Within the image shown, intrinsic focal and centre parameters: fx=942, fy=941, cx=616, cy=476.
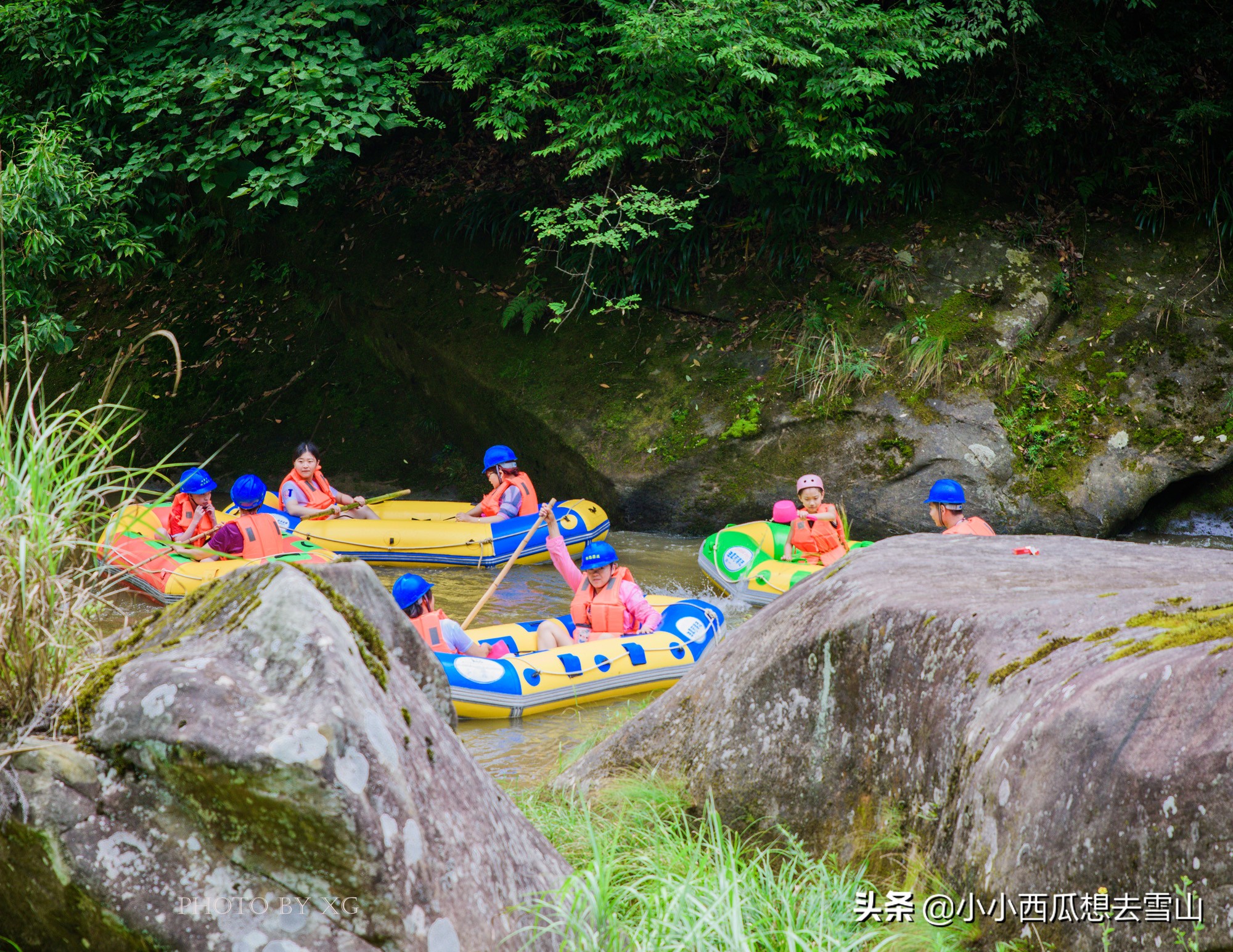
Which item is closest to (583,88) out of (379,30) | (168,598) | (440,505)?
(379,30)

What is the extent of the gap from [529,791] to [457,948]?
6.26 ft

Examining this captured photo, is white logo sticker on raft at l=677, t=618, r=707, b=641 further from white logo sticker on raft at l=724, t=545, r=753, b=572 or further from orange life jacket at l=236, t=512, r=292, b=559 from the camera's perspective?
orange life jacket at l=236, t=512, r=292, b=559

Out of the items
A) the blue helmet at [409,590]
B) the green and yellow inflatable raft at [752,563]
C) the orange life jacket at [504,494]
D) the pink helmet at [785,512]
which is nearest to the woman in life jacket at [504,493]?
the orange life jacket at [504,494]

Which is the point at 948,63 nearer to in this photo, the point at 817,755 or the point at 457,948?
the point at 817,755

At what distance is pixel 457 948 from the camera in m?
1.86

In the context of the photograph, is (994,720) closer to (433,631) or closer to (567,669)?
(567,669)

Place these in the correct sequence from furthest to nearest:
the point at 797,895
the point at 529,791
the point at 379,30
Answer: the point at 379,30 → the point at 529,791 → the point at 797,895

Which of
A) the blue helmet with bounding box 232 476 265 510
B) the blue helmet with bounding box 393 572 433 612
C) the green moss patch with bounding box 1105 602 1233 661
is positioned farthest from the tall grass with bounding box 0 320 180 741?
the blue helmet with bounding box 232 476 265 510

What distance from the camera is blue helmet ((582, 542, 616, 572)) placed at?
21.5ft

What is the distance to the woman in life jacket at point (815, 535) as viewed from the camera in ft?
27.1

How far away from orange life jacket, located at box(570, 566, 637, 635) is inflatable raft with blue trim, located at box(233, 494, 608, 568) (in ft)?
8.66

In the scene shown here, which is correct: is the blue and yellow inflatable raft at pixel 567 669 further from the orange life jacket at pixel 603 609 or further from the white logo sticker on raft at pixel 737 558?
the white logo sticker on raft at pixel 737 558

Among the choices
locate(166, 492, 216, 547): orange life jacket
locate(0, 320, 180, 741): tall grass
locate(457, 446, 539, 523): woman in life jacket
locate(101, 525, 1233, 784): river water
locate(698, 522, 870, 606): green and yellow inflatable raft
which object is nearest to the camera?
locate(0, 320, 180, 741): tall grass

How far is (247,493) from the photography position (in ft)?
27.8
